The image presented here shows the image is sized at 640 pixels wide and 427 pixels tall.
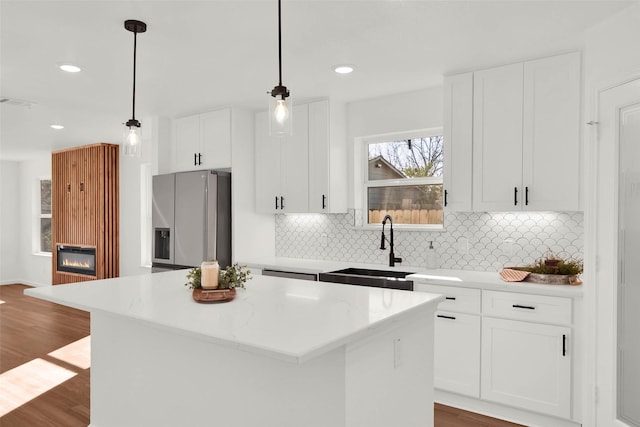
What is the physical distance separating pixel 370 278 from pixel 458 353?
82 cm

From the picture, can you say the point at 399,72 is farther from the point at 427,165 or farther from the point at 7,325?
the point at 7,325

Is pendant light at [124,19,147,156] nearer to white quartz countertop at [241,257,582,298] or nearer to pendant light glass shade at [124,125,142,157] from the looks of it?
pendant light glass shade at [124,125,142,157]

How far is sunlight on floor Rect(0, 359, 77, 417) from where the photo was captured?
11.4 feet

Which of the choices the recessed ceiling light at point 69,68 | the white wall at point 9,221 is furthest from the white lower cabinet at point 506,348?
the white wall at point 9,221

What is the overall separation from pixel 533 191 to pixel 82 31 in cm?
305

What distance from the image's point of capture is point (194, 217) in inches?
178

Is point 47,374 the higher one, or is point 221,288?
point 221,288

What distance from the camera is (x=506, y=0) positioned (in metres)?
2.34

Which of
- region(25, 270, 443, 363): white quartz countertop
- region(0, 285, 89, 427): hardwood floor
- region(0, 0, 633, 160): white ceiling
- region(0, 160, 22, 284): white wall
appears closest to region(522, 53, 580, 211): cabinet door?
region(0, 0, 633, 160): white ceiling

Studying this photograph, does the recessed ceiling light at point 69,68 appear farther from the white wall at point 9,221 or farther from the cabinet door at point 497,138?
the white wall at point 9,221

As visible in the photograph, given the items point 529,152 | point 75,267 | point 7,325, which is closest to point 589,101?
point 529,152

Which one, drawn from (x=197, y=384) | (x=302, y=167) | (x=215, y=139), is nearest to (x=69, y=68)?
(x=215, y=139)

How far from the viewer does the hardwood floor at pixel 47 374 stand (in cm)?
316

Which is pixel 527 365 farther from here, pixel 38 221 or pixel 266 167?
pixel 38 221
